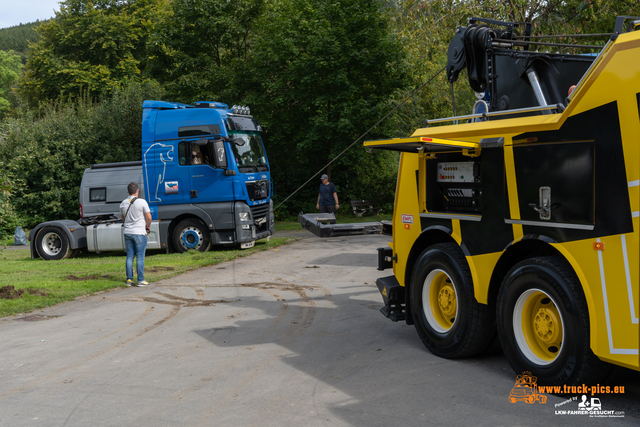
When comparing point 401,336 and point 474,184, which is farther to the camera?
point 401,336

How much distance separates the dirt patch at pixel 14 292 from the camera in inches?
376

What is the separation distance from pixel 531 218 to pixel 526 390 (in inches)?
58.0

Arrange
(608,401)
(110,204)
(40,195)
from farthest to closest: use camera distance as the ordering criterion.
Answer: (40,195) < (110,204) < (608,401)

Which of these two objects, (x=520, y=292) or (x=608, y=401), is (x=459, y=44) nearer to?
(x=520, y=292)

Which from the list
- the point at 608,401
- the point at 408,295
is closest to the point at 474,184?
the point at 408,295

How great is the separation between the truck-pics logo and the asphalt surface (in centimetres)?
7

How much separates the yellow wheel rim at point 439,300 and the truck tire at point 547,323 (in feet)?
2.72

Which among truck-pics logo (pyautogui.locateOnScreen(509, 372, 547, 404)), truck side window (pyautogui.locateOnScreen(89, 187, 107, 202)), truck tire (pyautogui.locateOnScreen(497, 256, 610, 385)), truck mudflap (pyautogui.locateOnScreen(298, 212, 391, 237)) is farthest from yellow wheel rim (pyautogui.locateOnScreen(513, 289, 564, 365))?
truck side window (pyautogui.locateOnScreen(89, 187, 107, 202))

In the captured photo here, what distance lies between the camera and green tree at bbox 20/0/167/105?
36406 millimetres

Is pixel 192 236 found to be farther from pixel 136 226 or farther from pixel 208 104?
pixel 136 226

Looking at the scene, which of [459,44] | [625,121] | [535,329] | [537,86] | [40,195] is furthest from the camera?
[40,195]

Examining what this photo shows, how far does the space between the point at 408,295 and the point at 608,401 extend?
2463 mm

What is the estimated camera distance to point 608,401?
450 cm

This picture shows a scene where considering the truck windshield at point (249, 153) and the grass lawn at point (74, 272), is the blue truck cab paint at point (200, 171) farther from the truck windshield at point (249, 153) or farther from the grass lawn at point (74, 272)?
Answer: the grass lawn at point (74, 272)
